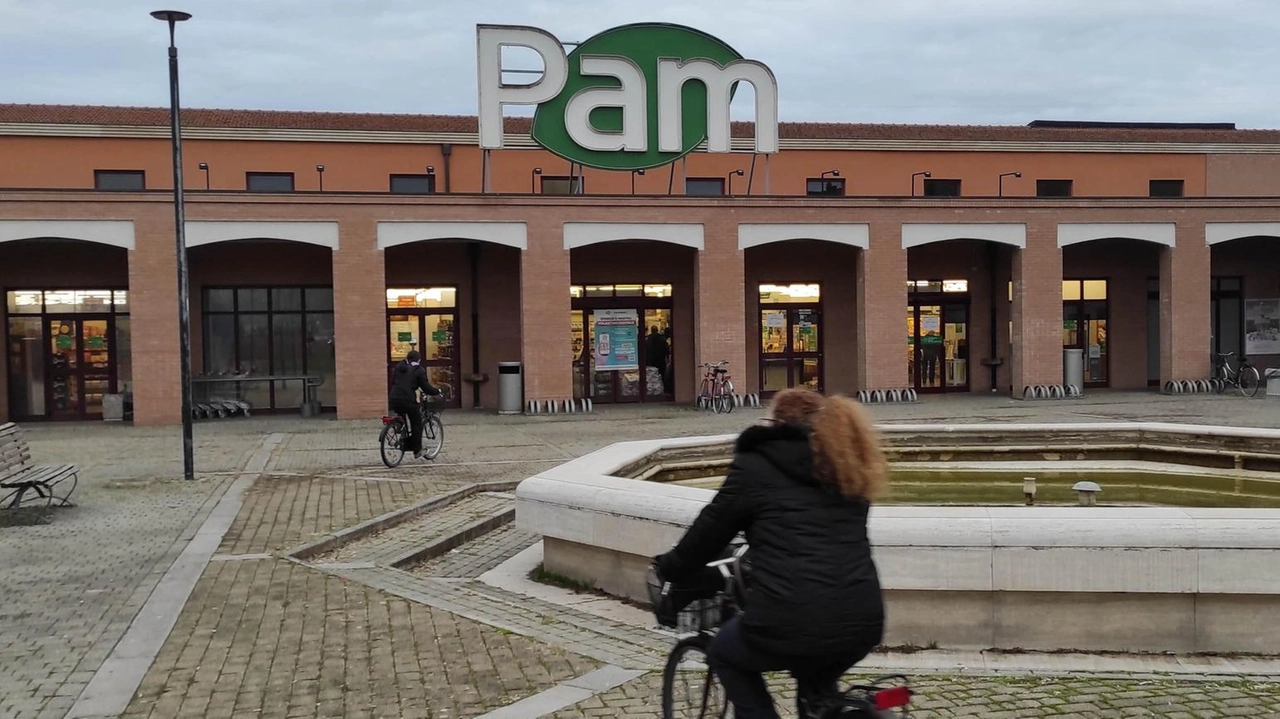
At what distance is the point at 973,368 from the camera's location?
2805cm

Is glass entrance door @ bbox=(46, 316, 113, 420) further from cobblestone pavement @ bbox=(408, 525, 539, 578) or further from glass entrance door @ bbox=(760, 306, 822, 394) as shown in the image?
cobblestone pavement @ bbox=(408, 525, 539, 578)

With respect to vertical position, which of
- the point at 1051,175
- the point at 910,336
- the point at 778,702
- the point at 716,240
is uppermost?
the point at 1051,175

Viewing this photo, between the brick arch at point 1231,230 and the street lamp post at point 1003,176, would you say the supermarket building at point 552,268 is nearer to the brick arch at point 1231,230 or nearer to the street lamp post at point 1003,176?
the brick arch at point 1231,230

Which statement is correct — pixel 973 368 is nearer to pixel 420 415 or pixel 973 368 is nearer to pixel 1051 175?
pixel 1051 175

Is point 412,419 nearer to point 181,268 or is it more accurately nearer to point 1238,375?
point 181,268

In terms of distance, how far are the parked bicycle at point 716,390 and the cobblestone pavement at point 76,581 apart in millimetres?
12990

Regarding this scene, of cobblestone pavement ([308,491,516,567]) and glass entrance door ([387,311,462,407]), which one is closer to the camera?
cobblestone pavement ([308,491,516,567])

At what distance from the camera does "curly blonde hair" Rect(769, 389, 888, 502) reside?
3.40 m

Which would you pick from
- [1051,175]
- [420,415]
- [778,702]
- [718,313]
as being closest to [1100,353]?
[1051,175]

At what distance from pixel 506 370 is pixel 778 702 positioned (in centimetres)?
1911

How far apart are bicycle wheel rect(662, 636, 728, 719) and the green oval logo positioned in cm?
2066

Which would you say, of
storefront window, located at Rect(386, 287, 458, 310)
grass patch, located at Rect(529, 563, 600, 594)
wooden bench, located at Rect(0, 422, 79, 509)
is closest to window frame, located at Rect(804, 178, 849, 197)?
storefront window, located at Rect(386, 287, 458, 310)

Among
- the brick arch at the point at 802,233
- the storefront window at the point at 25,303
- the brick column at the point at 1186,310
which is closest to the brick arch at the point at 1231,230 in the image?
the brick column at the point at 1186,310

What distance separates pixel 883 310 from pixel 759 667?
2269cm
